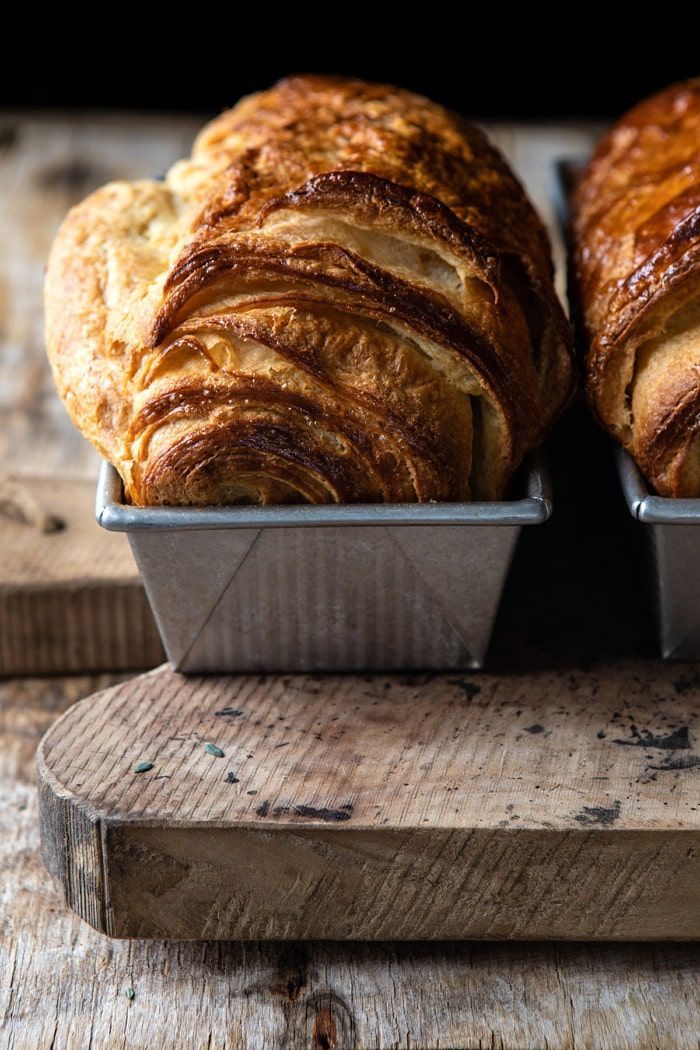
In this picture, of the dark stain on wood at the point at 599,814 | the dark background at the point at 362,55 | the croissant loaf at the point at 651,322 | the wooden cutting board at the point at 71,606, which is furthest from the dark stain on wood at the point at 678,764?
the dark background at the point at 362,55

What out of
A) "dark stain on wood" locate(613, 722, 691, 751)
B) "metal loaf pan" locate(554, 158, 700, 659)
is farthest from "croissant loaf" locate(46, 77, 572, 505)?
"dark stain on wood" locate(613, 722, 691, 751)

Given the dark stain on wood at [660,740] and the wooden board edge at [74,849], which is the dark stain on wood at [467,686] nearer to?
the dark stain on wood at [660,740]

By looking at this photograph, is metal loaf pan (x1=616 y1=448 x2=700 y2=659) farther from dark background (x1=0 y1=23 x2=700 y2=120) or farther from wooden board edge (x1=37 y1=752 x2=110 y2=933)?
dark background (x1=0 y1=23 x2=700 y2=120)

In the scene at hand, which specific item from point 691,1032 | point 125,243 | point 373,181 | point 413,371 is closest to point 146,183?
point 125,243

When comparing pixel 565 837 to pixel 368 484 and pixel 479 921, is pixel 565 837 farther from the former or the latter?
pixel 368 484

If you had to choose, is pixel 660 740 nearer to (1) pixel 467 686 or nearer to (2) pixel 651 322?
(1) pixel 467 686

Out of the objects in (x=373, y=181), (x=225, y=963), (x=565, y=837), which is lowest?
(x=225, y=963)
